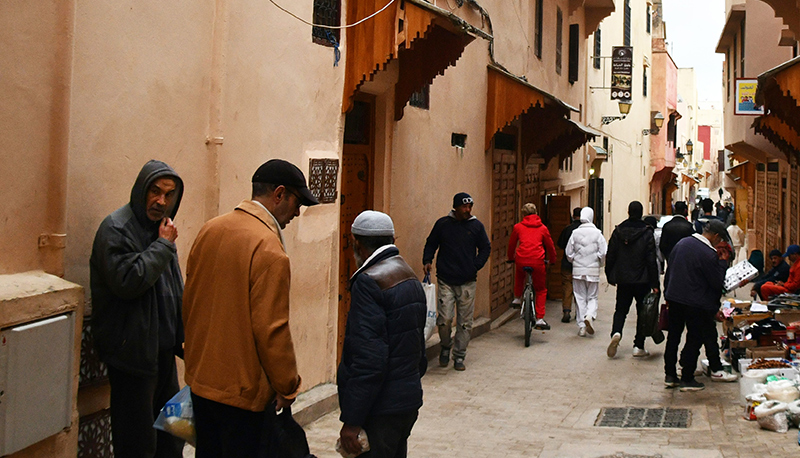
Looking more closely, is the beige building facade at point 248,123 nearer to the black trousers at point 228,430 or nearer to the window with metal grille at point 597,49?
the black trousers at point 228,430

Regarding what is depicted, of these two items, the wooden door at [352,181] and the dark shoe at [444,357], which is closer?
the wooden door at [352,181]

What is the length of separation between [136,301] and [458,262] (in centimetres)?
537

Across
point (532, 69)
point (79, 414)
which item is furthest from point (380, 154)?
point (532, 69)

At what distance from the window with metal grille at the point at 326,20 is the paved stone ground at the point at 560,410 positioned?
3107 millimetres

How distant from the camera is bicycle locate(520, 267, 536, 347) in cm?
1098

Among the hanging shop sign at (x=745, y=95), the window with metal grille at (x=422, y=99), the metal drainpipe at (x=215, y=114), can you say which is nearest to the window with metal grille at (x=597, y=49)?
the hanging shop sign at (x=745, y=95)

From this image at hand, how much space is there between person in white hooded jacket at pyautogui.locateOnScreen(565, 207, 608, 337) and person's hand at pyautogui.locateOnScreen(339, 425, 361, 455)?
8.27m

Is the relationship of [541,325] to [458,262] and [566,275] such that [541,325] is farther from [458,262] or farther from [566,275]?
[458,262]

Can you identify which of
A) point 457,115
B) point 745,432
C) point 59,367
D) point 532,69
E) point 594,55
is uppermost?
point 594,55

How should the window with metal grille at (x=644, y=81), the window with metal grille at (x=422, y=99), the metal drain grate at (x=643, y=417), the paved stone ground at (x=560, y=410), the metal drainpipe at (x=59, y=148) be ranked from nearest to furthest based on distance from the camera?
the metal drainpipe at (x=59, y=148)
the paved stone ground at (x=560, y=410)
the metal drain grate at (x=643, y=417)
the window with metal grille at (x=422, y=99)
the window with metal grille at (x=644, y=81)

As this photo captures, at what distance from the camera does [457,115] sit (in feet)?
36.7

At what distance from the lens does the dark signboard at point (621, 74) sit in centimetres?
2402

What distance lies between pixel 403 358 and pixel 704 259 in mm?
4887

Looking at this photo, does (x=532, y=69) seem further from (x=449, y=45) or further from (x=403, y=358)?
Result: (x=403, y=358)
